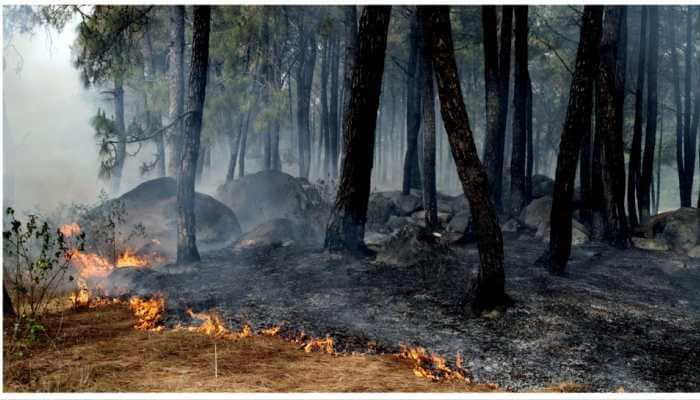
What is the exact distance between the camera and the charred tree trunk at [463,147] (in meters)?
7.56

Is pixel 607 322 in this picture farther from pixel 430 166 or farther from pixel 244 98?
pixel 244 98

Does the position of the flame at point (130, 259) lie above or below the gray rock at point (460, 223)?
below

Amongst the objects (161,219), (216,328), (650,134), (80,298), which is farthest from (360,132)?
(650,134)

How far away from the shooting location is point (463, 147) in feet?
25.0

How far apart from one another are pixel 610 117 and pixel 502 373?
924 cm

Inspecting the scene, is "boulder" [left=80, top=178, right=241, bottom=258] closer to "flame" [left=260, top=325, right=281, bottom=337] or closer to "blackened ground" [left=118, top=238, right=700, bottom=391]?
"blackened ground" [left=118, top=238, right=700, bottom=391]

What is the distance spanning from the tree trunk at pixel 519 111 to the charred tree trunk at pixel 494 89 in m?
0.33

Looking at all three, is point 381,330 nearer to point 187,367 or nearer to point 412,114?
point 187,367

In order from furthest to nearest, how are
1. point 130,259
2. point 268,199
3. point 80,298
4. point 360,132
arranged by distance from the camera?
1. point 268,199
2. point 130,259
3. point 360,132
4. point 80,298

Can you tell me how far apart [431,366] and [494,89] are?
1067cm

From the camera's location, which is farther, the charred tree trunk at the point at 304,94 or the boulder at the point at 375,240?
the charred tree trunk at the point at 304,94

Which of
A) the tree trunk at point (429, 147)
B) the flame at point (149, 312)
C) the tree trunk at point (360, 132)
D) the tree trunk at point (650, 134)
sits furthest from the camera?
the tree trunk at point (650, 134)

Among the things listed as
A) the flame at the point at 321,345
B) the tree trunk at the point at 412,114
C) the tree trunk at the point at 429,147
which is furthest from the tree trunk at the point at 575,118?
the tree trunk at the point at 412,114

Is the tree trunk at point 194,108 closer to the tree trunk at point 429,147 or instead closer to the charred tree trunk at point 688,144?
the tree trunk at point 429,147
